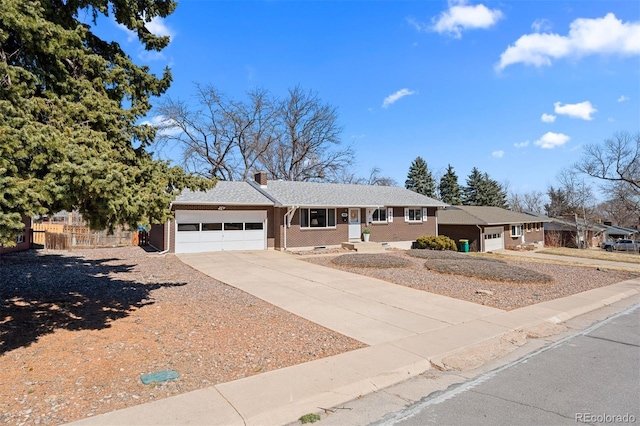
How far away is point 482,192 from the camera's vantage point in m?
51.3

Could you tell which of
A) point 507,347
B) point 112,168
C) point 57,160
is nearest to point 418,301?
point 507,347

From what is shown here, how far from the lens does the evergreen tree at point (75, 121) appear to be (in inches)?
176

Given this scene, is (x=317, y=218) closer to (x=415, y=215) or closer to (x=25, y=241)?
(x=415, y=215)

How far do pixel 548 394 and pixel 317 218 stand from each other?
17.7m

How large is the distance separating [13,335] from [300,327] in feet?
15.2

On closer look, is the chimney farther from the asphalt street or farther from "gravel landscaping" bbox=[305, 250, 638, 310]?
the asphalt street

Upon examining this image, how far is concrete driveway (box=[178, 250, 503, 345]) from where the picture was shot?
714cm

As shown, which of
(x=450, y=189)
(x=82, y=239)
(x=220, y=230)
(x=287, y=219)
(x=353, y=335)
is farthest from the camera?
(x=450, y=189)

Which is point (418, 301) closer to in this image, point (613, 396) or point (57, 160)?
point (613, 396)

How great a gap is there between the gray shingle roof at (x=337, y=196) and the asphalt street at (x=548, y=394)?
15.5 m

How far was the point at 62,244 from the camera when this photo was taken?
18.5m

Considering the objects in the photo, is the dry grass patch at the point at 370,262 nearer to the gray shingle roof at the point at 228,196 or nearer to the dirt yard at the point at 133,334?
the dirt yard at the point at 133,334

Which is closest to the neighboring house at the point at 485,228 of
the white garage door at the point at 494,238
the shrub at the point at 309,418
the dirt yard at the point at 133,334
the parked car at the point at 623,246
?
the white garage door at the point at 494,238

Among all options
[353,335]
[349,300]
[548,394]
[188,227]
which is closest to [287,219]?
[188,227]
